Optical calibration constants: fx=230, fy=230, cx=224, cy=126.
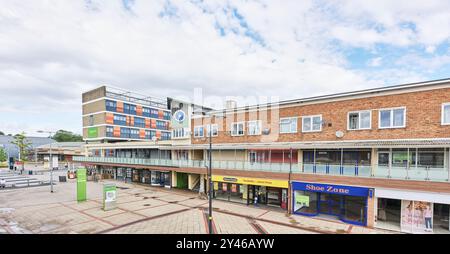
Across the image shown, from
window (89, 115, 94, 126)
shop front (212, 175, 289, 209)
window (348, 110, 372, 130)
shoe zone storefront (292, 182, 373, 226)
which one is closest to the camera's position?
shoe zone storefront (292, 182, 373, 226)

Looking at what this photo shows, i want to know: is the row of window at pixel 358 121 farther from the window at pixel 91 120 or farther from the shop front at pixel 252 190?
the window at pixel 91 120

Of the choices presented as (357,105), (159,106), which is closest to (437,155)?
(357,105)

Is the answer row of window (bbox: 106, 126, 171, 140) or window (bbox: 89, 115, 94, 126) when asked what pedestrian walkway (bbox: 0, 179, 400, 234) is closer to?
row of window (bbox: 106, 126, 171, 140)

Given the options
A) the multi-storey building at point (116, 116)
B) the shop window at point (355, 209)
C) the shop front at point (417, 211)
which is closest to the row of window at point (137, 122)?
the multi-storey building at point (116, 116)

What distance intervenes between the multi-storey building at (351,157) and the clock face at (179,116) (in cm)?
756

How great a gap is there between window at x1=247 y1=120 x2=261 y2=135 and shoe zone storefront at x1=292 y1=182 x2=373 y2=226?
624 cm

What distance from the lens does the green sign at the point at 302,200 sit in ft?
57.5

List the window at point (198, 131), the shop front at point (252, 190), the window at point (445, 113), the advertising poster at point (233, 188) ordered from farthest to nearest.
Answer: the window at point (198, 131)
the advertising poster at point (233, 188)
the shop front at point (252, 190)
the window at point (445, 113)

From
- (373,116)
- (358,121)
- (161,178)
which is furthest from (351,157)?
(161,178)

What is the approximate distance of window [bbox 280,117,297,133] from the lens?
2002 centimetres

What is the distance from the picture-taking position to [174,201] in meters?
22.1

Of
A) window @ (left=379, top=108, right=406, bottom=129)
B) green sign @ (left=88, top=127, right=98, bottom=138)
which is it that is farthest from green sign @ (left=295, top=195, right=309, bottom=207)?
green sign @ (left=88, top=127, right=98, bottom=138)

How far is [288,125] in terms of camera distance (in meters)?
20.4

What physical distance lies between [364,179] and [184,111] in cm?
2072
